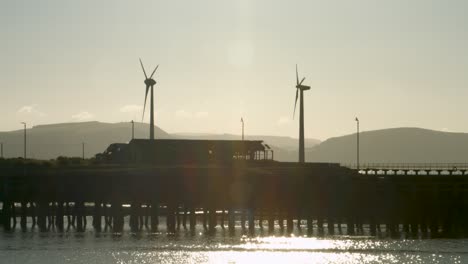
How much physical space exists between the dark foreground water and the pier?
482 cm

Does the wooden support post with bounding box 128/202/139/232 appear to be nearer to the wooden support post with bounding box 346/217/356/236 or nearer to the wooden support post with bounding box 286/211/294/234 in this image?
the wooden support post with bounding box 286/211/294/234

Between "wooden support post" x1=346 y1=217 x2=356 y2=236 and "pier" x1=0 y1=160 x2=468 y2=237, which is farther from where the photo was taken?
"pier" x1=0 y1=160 x2=468 y2=237

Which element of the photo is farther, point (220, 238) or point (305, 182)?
point (305, 182)

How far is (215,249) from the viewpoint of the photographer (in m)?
86.1

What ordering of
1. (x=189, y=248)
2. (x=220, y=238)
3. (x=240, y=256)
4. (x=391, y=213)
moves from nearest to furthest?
(x=240, y=256), (x=189, y=248), (x=220, y=238), (x=391, y=213)

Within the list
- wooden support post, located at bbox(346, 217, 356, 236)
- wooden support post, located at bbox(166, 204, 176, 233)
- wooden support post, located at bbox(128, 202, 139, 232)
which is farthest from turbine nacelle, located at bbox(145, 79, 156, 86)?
wooden support post, located at bbox(346, 217, 356, 236)

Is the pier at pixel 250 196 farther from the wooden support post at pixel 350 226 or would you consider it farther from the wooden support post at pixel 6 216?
the wooden support post at pixel 6 216

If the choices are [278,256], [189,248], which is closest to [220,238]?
[189,248]

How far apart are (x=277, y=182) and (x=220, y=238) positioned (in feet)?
47.7

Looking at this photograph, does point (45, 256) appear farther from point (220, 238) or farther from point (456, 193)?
point (456, 193)

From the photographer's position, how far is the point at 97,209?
351ft

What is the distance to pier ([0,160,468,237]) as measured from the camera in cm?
10569

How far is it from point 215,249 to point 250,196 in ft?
74.9

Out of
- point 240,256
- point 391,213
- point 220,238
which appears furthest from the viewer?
point 391,213
